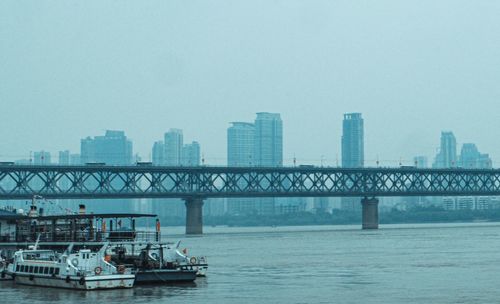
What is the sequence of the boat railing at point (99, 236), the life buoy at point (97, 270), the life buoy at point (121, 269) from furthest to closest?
the boat railing at point (99, 236)
the life buoy at point (121, 269)
the life buoy at point (97, 270)

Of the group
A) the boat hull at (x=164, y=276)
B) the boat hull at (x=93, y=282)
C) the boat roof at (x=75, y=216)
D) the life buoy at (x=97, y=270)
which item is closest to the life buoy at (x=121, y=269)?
the boat hull at (x=93, y=282)

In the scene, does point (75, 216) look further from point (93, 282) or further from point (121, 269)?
point (93, 282)

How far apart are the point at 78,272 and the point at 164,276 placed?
679 centimetres

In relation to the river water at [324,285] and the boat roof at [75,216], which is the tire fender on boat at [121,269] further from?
the boat roof at [75,216]

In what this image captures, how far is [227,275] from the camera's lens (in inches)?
3238

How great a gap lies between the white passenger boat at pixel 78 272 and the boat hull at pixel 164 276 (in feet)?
7.34

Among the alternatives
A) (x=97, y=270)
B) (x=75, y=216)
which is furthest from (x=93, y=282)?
(x=75, y=216)

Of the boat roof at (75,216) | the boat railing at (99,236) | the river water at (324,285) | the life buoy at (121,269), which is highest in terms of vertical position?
the boat roof at (75,216)

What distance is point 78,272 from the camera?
67.6 m

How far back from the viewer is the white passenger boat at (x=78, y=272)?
219ft

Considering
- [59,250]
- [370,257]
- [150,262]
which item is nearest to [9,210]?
[59,250]

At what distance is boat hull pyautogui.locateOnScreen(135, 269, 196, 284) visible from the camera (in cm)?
7082

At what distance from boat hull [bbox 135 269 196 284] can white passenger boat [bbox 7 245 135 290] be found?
7.34ft

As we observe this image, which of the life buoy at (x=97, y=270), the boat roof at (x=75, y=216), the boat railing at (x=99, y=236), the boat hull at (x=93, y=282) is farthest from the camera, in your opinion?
the boat railing at (x=99, y=236)
